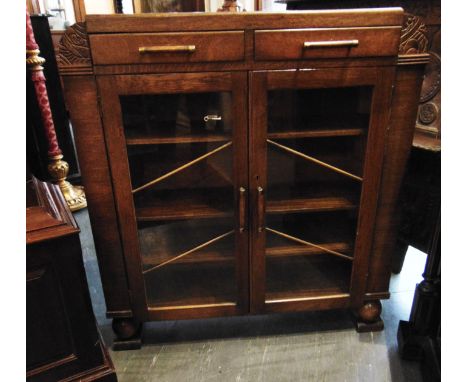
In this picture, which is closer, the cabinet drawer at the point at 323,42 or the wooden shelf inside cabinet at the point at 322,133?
the cabinet drawer at the point at 323,42

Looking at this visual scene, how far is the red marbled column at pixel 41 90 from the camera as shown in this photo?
1906mm

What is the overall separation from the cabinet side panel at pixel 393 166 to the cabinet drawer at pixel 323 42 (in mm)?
94

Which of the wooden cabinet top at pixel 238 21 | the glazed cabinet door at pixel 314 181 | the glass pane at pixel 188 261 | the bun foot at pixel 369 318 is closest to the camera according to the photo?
the wooden cabinet top at pixel 238 21

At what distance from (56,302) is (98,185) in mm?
304

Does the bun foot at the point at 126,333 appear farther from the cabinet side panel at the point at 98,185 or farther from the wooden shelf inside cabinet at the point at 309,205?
the wooden shelf inside cabinet at the point at 309,205

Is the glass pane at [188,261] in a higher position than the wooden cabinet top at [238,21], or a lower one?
lower

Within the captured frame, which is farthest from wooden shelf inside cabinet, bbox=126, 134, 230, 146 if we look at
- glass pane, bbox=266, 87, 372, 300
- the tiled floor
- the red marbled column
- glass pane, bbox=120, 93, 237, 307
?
the red marbled column

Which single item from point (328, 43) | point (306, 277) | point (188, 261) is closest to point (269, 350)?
point (306, 277)

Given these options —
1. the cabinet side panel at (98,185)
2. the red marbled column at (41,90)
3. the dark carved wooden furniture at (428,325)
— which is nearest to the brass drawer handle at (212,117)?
the cabinet side panel at (98,185)

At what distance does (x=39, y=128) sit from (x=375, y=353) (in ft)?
6.81

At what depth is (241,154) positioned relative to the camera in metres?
0.99

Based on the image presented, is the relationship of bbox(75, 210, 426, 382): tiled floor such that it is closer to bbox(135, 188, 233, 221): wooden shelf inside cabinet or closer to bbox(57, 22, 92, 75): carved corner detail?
bbox(135, 188, 233, 221): wooden shelf inside cabinet

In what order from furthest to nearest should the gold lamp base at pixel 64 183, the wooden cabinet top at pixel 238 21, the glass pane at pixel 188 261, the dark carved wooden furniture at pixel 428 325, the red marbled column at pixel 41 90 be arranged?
1. the gold lamp base at pixel 64 183
2. the red marbled column at pixel 41 90
3. the glass pane at pixel 188 261
4. the dark carved wooden furniture at pixel 428 325
5. the wooden cabinet top at pixel 238 21
